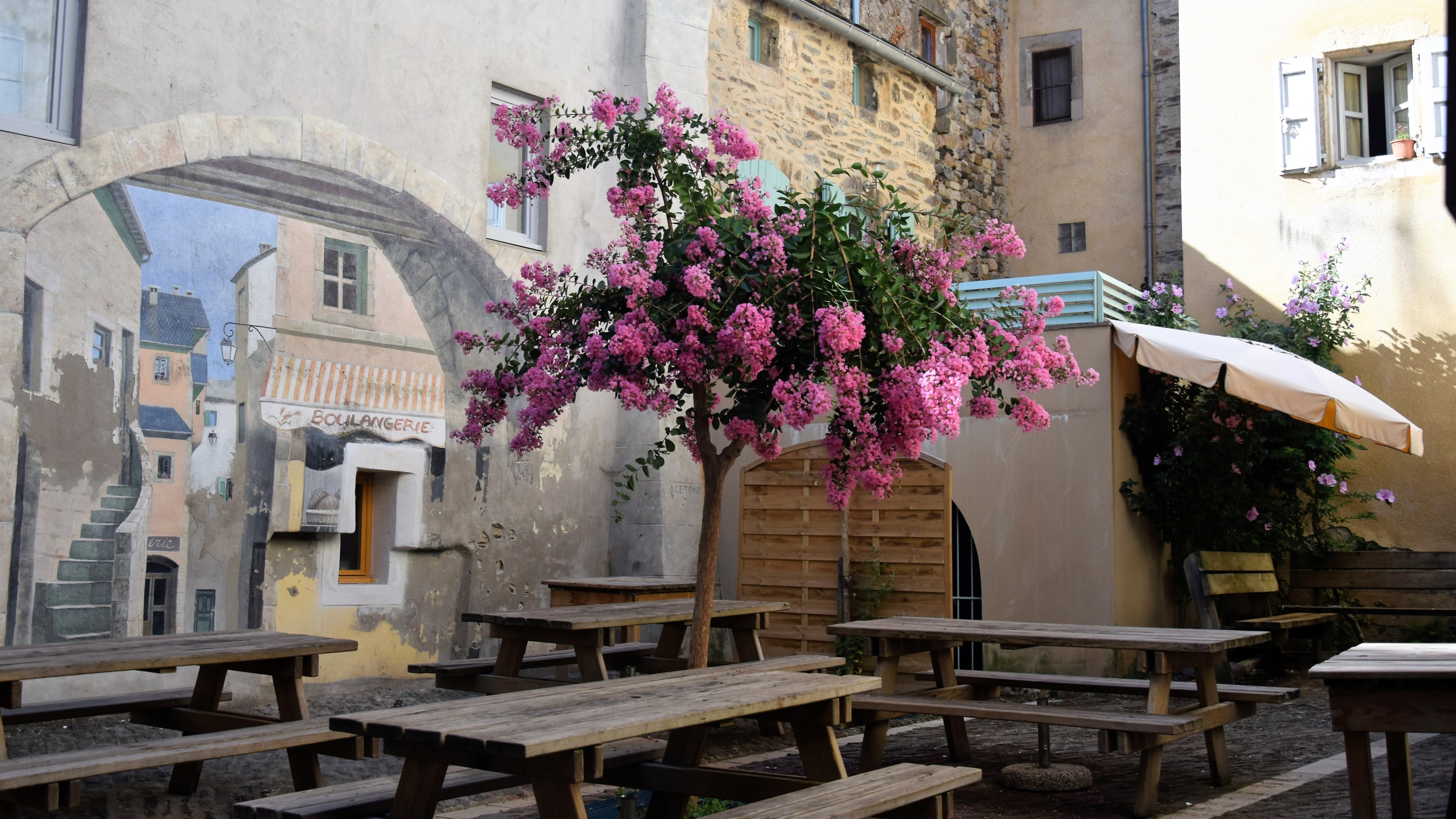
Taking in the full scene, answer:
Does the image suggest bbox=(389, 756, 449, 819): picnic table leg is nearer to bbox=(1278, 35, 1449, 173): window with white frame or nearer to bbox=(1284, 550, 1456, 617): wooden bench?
bbox=(1284, 550, 1456, 617): wooden bench

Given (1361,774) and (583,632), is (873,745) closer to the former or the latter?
(583,632)

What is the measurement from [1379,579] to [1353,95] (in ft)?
15.4

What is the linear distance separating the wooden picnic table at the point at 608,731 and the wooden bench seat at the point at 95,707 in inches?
76.5

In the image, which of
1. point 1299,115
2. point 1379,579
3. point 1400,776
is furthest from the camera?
point 1299,115

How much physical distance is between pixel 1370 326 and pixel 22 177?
35.3 ft

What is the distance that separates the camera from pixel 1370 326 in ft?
38.7

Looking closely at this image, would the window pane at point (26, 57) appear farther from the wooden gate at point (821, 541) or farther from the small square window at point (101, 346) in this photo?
the wooden gate at point (821, 541)

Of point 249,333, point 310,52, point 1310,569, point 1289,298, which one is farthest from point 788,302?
point 1289,298

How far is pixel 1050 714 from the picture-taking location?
554 centimetres

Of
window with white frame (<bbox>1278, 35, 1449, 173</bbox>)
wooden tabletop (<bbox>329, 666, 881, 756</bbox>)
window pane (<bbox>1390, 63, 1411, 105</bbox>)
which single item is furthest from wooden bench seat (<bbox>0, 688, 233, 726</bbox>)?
window pane (<bbox>1390, 63, 1411, 105</bbox>)

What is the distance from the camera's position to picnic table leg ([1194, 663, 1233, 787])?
19.0 ft

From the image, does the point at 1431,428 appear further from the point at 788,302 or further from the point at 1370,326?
the point at 788,302

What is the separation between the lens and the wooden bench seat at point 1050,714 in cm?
527

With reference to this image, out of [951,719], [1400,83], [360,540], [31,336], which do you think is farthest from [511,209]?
[1400,83]
